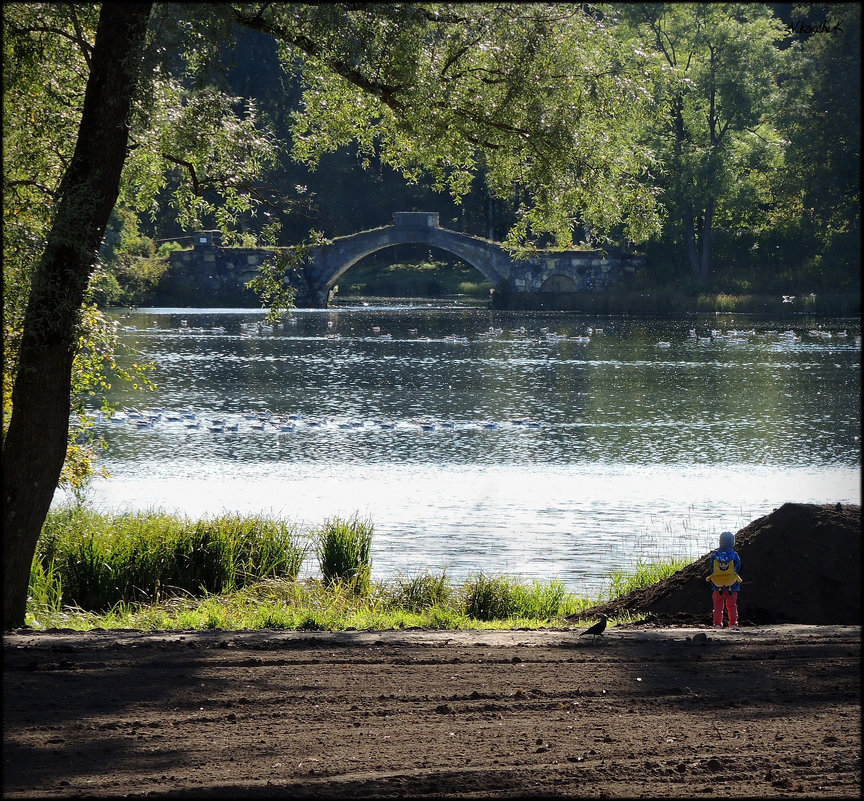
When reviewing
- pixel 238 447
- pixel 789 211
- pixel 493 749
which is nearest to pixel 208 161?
pixel 493 749

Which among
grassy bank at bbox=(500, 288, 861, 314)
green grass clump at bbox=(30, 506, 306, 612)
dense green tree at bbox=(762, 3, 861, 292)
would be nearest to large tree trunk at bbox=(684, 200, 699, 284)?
grassy bank at bbox=(500, 288, 861, 314)

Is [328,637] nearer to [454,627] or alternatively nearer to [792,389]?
[454,627]

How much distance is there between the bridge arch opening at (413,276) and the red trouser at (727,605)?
68.1m

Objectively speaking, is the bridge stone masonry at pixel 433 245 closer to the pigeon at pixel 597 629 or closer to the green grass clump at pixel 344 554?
the green grass clump at pixel 344 554

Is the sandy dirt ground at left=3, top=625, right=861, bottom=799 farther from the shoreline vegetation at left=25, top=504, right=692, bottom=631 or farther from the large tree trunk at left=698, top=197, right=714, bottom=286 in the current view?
the large tree trunk at left=698, top=197, right=714, bottom=286

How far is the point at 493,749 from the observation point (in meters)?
5.63

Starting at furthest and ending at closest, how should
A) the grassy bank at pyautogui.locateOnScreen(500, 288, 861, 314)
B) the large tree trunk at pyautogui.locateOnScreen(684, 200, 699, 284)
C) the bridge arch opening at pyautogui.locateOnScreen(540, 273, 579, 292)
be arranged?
the bridge arch opening at pyautogui.locateOnScreen(540, 273, 579, 292), the large tree trunk at pyautogui.locateOnScreen(684, 200, 699, 284), the grassy bank at pyautogui.locateOnScreen(500, 288, 861, 314)

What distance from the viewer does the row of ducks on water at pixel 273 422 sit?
83.4 ft

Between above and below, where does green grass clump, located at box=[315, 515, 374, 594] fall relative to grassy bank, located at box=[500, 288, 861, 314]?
below

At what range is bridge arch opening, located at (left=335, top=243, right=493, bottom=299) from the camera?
258 ft

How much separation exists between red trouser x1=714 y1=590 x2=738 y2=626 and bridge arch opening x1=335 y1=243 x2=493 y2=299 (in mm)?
68062

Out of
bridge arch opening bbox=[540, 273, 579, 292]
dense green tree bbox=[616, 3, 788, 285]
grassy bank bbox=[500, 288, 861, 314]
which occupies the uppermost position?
dense green tree bbox=[616, 3, 788, 285]

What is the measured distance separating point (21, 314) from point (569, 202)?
5.64 meters

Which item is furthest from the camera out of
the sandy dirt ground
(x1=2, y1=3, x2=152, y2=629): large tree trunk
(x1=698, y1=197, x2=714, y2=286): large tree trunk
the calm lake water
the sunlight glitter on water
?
(x1=698, y1=197, x2=714, y2=286): large tree trunk
